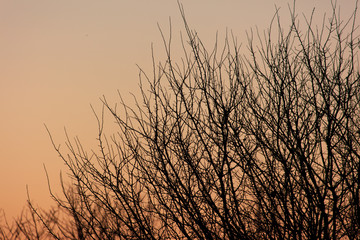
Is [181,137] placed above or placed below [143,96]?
below

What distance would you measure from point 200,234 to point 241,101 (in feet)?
4.63

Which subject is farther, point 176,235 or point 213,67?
point 213,67

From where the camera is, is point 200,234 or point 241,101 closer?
point 200,234

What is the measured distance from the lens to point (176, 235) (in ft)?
15.0

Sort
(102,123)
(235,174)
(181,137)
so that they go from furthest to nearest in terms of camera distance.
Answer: (235,174)
(102,123)
(181,137)

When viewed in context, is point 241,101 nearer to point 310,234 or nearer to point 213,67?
point 213,67

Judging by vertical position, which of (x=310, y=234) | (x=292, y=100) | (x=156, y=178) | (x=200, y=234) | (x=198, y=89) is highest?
(x=198, y=89)

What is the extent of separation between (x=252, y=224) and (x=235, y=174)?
60 centimetres

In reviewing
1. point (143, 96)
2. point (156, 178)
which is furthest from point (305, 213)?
point (143, 96)

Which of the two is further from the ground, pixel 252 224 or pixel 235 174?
pixel 235 174

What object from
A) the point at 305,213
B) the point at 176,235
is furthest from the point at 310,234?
the point at 176,235

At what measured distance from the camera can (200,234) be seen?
175 inches

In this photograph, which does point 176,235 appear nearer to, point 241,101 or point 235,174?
point 235,174

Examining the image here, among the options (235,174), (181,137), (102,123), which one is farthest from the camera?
(235,174)
